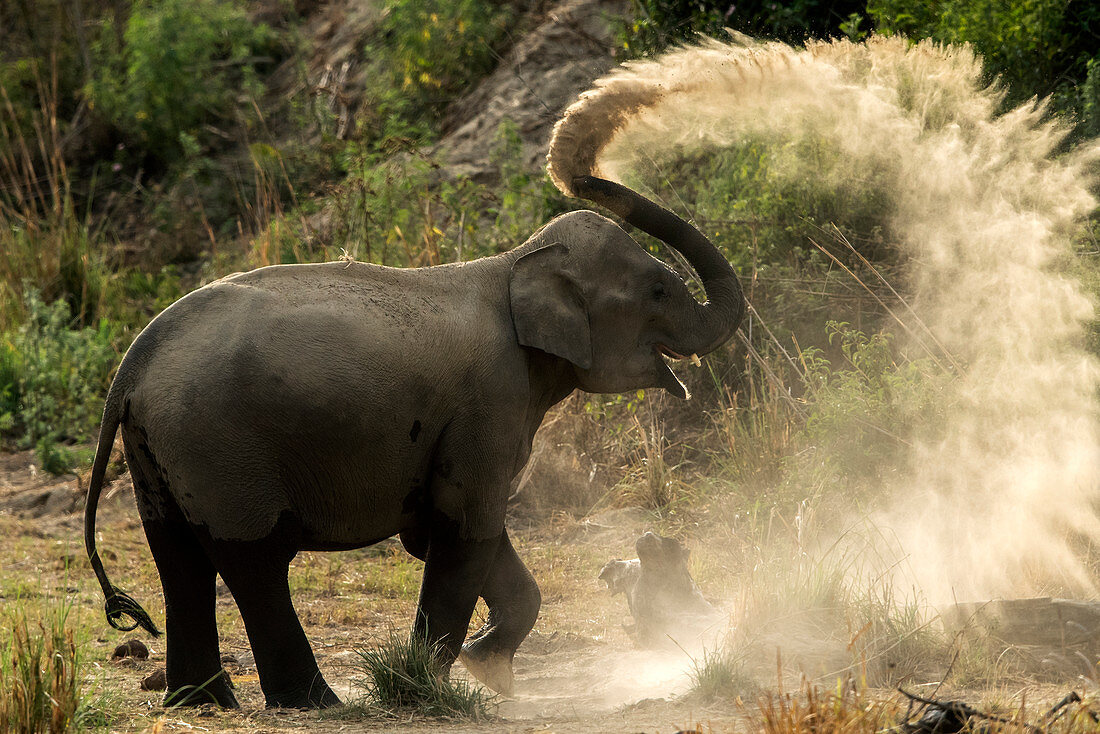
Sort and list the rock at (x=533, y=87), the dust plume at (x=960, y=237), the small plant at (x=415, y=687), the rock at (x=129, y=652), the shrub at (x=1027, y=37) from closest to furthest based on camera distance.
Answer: the small plant at (x=415, y=687) < the dust plume at (x=960, y=237) < the rock at (x=129, y=652) < the shrub at (x=1027, y=37) < the rock at (x=533, y=87)

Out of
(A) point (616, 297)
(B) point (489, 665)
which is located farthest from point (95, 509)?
(A) point (616, 297)

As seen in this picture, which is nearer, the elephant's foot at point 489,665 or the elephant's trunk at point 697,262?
the elephant's foot at point 489,665

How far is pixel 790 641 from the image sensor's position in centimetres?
530

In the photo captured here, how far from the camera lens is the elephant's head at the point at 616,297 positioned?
5402 mm

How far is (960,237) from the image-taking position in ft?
25.4

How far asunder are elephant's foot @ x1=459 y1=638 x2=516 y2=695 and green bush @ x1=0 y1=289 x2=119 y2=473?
6390mm

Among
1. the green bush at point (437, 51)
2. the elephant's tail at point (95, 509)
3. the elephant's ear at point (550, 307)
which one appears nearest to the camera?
the elephant's tail at point (95, 509)

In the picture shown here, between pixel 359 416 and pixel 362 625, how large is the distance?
2559 mm

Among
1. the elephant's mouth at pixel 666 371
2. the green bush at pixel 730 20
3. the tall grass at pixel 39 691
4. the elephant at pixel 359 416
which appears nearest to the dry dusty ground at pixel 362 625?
the tall grass at pixel 39 691

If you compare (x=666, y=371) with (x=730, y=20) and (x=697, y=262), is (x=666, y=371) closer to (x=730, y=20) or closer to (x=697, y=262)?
(x=697, y=262)

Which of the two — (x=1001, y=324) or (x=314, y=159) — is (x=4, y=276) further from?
(x=1001, y=324)

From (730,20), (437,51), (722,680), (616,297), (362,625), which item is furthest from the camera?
(437,51)

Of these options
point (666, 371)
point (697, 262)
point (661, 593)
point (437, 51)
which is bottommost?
point (661, 593)

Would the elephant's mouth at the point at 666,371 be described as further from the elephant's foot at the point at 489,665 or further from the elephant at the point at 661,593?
the elephant's foot at the point at 489,665
